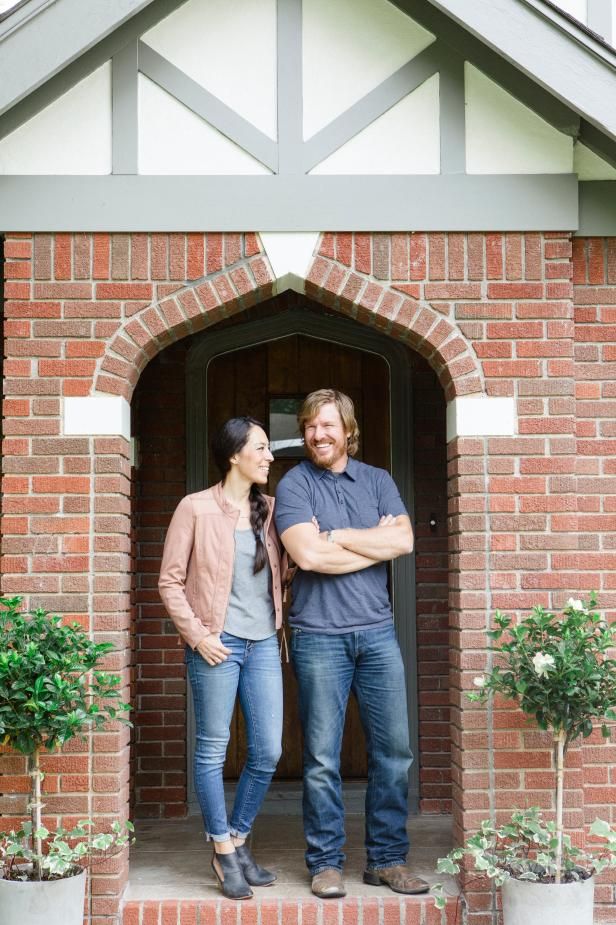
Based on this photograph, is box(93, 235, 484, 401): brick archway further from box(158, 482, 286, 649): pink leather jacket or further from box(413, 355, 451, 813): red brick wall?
box(413, 355, 451, 813): red brick wall

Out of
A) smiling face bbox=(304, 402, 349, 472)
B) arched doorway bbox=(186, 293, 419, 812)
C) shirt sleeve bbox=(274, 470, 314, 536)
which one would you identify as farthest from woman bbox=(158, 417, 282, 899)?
arched doorway bbox=(186, 293, 419, 812)

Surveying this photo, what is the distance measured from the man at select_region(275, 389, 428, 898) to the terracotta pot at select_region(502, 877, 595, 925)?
53 centimetres

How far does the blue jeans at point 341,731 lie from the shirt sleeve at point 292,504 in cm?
47

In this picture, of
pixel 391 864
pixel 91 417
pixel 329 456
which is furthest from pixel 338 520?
pixel 391 864

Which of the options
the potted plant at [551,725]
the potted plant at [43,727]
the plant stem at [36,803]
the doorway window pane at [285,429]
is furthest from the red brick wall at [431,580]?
the plant stem at [36,803]

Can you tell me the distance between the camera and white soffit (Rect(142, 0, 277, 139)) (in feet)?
13.7

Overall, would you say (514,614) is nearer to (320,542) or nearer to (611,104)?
(320,542)

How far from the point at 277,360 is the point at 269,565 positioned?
68.2 inches

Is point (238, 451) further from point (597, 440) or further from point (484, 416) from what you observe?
point (597, 440)

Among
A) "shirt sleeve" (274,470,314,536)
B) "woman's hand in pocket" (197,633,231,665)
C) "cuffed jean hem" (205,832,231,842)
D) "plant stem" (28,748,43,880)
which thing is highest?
"shirt sleeve" (274,470,314,536)

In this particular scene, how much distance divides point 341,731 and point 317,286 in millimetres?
1862

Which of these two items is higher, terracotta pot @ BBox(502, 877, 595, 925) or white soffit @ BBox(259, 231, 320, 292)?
white soffit @ BBox(259, 231, 320, 292)

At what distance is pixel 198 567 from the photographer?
4070 millimetres

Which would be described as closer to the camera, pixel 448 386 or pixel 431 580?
pixel 448 386
